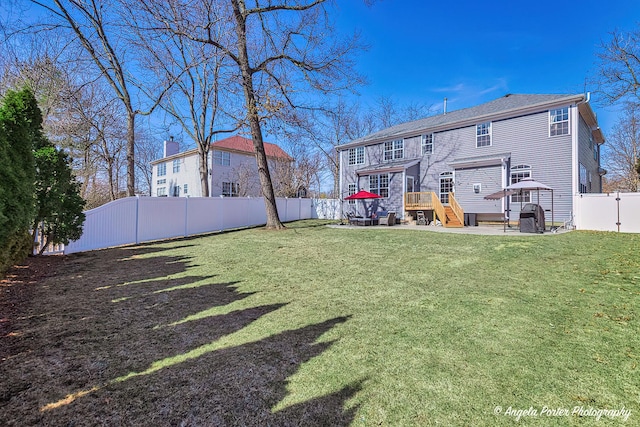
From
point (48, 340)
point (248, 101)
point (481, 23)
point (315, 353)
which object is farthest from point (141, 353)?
point (481, 23)

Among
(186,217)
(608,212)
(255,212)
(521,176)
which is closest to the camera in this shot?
(608,212)

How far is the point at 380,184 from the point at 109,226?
15.1 m

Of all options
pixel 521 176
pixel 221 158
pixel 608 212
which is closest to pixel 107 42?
pixel 221 158

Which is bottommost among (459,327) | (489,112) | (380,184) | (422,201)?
(459,327)

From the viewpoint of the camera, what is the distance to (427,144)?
60.3ft

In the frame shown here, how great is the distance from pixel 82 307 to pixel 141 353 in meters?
1.91

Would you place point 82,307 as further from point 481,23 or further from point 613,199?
point 481,23

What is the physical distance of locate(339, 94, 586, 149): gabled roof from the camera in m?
13.6

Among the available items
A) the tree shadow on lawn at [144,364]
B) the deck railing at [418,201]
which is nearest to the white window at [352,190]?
the deck railing at [418,201]

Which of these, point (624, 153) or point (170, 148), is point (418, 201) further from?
point (170, 148)

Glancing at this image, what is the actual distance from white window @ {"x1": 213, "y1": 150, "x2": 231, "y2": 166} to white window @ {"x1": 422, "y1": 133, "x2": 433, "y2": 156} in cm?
1928

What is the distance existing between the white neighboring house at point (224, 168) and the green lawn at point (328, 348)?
23807 millimetres

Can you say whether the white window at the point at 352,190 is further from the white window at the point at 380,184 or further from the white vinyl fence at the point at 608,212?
the white vinyl fence at the point at 608,212

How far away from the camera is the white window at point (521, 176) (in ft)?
47.6
